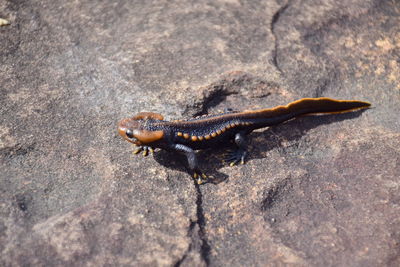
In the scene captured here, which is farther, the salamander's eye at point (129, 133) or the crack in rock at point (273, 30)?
the crack in rock at point (273, 30)

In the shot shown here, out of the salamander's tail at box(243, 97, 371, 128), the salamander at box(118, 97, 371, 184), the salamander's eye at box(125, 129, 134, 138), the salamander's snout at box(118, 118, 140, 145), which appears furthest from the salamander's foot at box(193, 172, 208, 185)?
the salamander's tail at box(243, 97, 371, 128)

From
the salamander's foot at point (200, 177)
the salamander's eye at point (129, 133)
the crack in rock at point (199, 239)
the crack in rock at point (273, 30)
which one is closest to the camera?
the crack in rock at point (199, 239)

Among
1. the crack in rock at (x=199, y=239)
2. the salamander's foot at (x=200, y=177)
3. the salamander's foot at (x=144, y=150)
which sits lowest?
the salamander's foot at (x=200, y=177)

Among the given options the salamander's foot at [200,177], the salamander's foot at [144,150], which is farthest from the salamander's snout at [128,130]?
the salamander's foot at [200,177]

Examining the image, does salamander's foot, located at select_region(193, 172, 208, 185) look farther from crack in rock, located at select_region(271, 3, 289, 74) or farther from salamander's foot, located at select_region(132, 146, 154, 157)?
crack in rock, located at select_region(271, 3, 289, 74)

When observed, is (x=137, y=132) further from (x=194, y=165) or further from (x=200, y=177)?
(x=200, y=177)

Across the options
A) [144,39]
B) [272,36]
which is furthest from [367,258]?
[144,39]

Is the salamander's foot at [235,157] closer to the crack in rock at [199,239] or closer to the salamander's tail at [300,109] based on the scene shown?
the salamander's tail at [300,109]

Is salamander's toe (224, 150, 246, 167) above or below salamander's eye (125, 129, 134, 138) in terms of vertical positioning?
below
